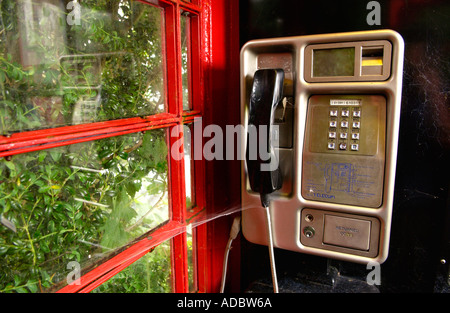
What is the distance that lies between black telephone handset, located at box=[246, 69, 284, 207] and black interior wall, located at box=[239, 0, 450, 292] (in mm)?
385

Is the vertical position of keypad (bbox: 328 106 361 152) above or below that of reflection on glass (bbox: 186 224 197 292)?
above

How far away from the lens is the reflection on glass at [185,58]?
46.8 inches

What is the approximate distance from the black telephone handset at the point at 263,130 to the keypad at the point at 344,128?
0.60 feet

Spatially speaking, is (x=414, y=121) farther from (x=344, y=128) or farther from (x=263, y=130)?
(x=263, y=130)

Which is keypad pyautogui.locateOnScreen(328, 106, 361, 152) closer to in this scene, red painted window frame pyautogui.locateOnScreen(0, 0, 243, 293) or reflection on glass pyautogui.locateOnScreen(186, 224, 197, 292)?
red painted window frame pyautogui.locateOnScreen(0, 0, 243, 293)

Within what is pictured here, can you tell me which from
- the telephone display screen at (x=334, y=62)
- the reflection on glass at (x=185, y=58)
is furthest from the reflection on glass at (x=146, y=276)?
the telephone display screen at (x=334, y=62)

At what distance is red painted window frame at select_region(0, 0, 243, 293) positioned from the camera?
0.86 metres

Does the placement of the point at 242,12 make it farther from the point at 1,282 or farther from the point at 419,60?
the point at 1,282

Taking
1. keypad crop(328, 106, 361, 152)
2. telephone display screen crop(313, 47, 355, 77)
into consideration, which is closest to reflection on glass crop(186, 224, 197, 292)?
keypad crop(328, 106, 361, 152)

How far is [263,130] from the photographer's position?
105cm

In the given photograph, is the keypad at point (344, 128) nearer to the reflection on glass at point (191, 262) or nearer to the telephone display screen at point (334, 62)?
the telephone display screen at point (334, 62)

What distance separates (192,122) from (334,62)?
0.54m

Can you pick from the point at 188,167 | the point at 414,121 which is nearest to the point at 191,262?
the point at 188,167

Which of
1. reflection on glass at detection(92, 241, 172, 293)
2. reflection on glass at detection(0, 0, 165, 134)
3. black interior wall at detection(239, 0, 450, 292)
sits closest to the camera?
reflection on glass at detection(0, 0, 165, 134)
